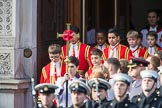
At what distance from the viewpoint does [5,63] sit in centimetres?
1248

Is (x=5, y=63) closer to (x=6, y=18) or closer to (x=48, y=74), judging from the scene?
(x=6, y=18)

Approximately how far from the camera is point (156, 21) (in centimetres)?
1398

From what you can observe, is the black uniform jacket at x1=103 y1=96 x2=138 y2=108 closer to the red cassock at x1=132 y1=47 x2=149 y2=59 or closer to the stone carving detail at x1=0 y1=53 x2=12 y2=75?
the red cassock at x1=132 y1=47 x2=149 y2=59

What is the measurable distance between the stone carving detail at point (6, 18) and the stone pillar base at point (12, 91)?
0.76m

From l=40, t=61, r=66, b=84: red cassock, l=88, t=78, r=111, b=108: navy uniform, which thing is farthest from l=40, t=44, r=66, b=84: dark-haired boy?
l=88, t=78, r=111, b=108: navy uniform

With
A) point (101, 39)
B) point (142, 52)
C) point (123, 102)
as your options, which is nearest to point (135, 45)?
point (142, 52)

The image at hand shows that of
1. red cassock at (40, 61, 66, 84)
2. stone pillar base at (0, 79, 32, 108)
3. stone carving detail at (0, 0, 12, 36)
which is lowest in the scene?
stone pillar base at (0, 79, 32, 108)

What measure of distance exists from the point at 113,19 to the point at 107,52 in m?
3.18

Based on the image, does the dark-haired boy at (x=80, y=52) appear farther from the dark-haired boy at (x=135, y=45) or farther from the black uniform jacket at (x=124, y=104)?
the black uniform jacket at (x=124, y=104)

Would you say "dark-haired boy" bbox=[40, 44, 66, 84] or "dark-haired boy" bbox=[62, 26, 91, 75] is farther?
"dark-haired boy" bbox=[62, 26, 91, 75]

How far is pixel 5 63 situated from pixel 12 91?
1.50 ft

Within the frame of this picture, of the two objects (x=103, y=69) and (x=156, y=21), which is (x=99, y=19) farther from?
(x=103, y=69)

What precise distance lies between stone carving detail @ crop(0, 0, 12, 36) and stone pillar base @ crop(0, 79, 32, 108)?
761mm

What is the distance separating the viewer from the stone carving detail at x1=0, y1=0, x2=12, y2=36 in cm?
1248
